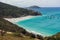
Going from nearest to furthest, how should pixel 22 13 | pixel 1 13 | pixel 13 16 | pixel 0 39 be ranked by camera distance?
pixel 0 39
pixel 1 13
pixel 13 16
pixel 22 13

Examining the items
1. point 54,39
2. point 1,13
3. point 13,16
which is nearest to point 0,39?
point 54,39

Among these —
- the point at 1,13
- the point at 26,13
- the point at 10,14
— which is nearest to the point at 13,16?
the point at 10,14

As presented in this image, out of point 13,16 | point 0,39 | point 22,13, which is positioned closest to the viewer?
point 0,39

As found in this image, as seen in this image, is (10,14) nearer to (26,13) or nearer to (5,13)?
(5,13)

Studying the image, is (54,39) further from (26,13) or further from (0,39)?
(26,13)

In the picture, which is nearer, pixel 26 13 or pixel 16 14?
pixel 16 14

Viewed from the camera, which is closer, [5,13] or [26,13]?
[5,13]

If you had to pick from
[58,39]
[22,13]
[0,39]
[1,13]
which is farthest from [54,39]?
[22,13]

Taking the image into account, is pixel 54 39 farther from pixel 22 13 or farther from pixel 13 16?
pixel 22 13

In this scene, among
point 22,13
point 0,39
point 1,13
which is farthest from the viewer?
point 22,13
